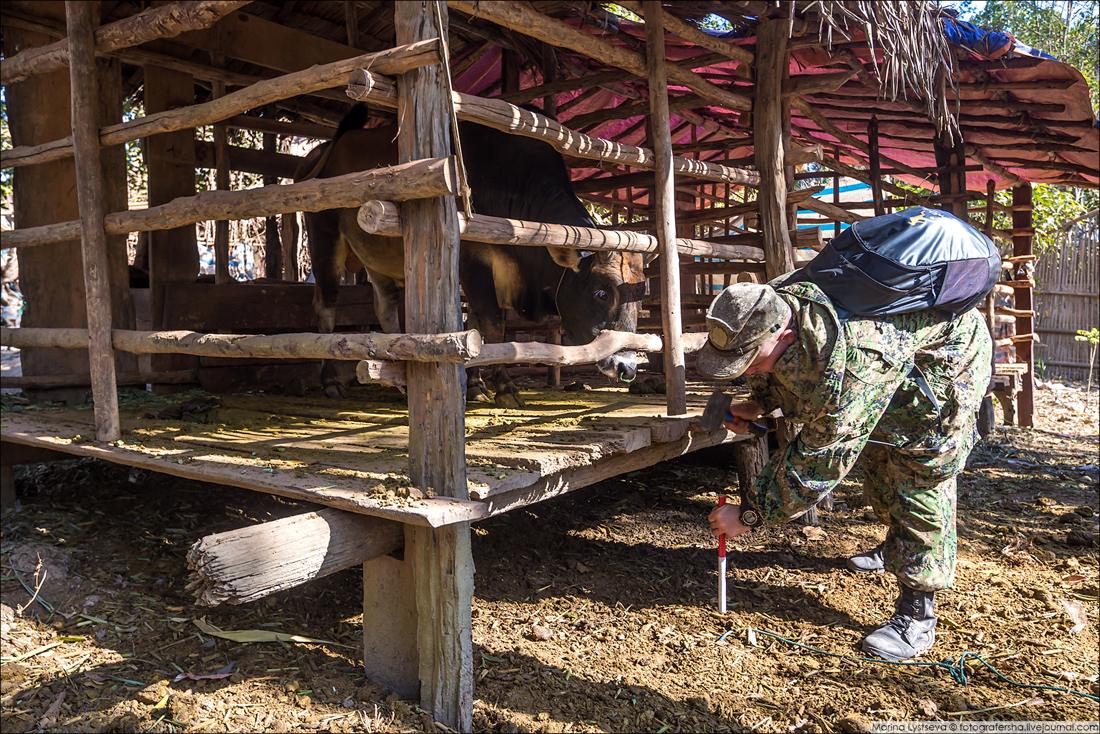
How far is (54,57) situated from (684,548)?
434cm

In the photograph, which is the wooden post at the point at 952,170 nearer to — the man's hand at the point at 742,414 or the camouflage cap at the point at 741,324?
the man's hand at the point at 742,414

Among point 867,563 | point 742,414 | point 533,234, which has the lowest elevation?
point 867,563

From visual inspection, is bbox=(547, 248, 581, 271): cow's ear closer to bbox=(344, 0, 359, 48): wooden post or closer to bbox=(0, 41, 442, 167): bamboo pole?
bbox=(0, 41, 442, 167): bamboo pole

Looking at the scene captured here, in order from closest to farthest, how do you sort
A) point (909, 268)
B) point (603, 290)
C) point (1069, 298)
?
point (909, 268)
point (603, 290)
point (1069, 298)

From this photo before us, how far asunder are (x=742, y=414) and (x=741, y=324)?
0.75 metres

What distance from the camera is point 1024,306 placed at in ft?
29.9

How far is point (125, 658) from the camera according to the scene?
3113 mm

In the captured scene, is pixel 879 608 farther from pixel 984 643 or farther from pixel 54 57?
pixel 54 57

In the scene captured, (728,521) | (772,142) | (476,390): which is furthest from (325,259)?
(728,521)

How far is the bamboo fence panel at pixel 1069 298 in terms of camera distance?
508 inches

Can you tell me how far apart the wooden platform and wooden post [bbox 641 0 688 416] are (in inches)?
8.9

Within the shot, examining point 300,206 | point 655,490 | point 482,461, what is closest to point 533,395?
point 655,490

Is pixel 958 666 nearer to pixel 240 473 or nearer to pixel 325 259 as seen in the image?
pixel 240 473

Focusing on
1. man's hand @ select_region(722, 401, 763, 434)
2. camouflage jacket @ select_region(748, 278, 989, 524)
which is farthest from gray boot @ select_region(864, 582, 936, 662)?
man's hand @ select_region(722, 401, 763, 434)
